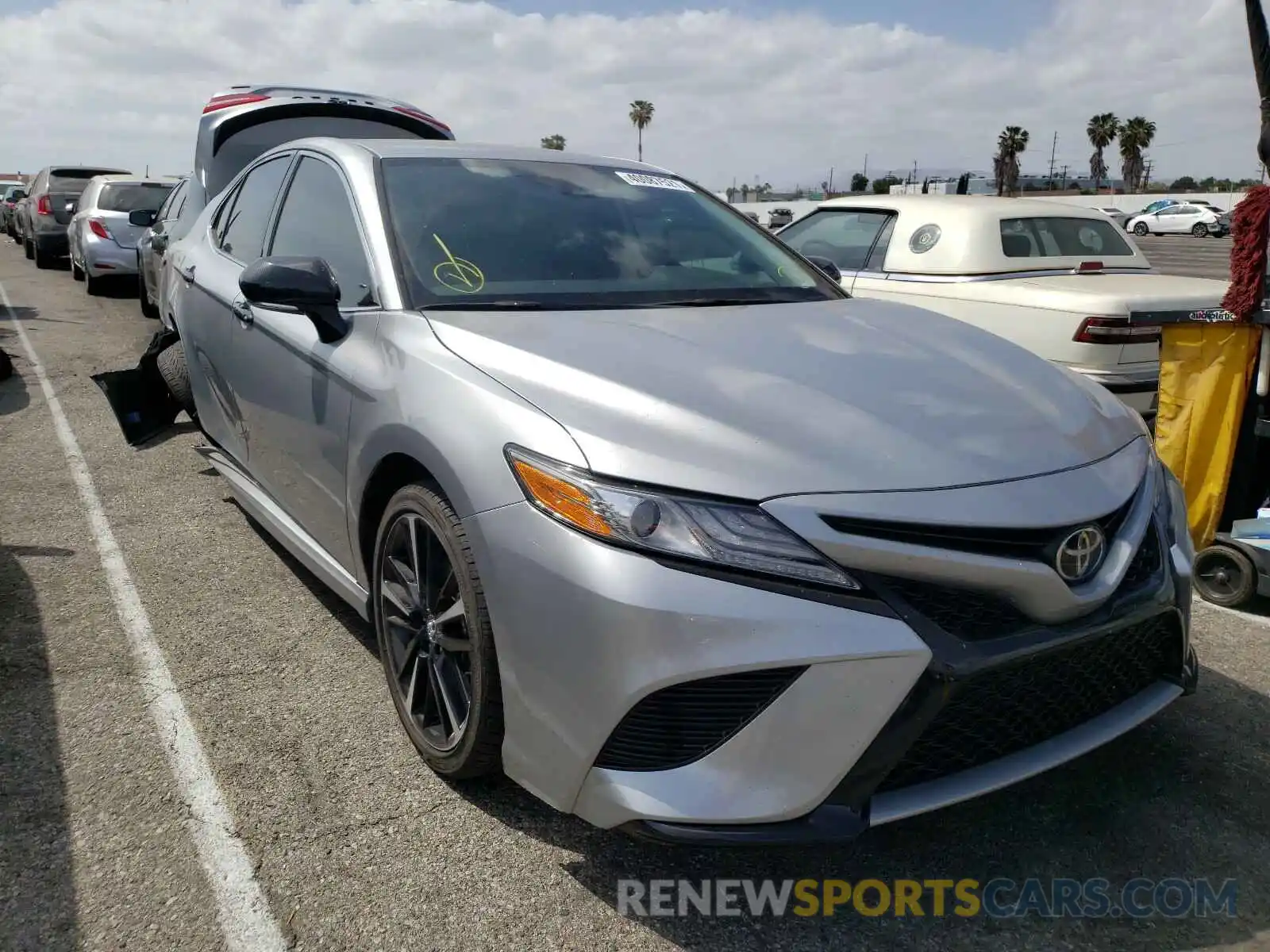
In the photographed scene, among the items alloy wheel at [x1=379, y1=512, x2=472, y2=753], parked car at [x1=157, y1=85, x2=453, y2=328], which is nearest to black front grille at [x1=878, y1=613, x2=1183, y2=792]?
alloy wheel at [x1=379, y1=512, x2=472, y2=753]

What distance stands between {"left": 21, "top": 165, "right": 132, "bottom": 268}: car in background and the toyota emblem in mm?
19245

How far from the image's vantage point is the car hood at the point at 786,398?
2102 mm

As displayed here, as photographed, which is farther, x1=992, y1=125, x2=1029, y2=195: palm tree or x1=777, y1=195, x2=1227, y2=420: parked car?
x1=992, y1=125, x2=1029, y2=195: palm tree

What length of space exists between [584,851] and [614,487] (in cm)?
96

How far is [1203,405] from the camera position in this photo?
4.23 metres

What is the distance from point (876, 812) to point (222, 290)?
330cm

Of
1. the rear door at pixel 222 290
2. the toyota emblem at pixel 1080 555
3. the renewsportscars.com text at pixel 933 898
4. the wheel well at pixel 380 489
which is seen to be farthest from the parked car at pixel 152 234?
the toyota emblem at pixel 1080 555

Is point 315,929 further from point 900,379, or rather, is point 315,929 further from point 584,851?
point 900,379

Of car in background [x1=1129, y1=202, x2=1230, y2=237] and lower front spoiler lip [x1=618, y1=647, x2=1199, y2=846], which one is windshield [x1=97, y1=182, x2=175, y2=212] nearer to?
lower front spoiler lip [x1=618, y1=647, x2=1199, y2=846]

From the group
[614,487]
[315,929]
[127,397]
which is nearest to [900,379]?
[614,487]

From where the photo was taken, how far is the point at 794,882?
7.83ft

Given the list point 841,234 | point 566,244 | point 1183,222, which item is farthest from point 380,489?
point 1183,222

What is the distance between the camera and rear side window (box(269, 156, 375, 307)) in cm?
312

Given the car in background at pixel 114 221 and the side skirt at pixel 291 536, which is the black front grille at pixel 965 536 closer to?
the side skirt at pixel 291 536
